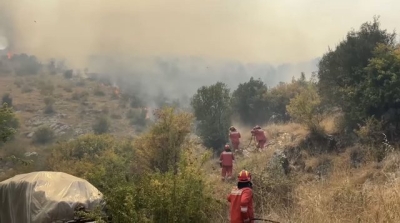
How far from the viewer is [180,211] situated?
297 inches

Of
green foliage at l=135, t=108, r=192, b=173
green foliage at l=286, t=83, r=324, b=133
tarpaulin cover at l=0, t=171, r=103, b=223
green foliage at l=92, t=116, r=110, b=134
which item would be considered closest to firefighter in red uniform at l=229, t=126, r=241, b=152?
green foliage at l=135, t=108, r=192, b=173

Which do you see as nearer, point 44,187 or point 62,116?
point 44,187

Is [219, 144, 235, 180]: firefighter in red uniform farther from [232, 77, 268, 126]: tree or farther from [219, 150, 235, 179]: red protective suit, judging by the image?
[232, 77, 268, 126]: tree

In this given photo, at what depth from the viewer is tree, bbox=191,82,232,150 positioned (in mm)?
29031

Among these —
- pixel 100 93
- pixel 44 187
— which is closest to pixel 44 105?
pixel 100 93

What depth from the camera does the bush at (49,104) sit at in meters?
64.8

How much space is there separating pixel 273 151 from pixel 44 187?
9880mm

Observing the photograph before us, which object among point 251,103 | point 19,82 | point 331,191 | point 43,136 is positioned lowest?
point 43,136

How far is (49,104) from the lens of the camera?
66.3 m

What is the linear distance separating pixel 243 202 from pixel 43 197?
4.06 m

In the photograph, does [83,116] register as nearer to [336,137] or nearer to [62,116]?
[62,116]

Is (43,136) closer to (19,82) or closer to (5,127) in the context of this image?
(19,82)

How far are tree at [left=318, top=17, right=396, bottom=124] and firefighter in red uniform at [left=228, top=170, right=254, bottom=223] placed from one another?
31.7 feet

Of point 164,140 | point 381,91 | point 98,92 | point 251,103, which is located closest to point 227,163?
point 164,140
